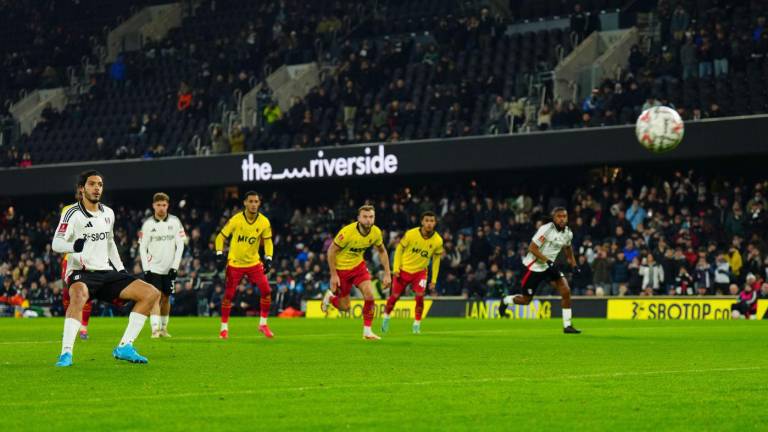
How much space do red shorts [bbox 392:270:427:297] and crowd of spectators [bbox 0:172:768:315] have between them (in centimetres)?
1117

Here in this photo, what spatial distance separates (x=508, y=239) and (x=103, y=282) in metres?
25.7

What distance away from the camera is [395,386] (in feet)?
38.3

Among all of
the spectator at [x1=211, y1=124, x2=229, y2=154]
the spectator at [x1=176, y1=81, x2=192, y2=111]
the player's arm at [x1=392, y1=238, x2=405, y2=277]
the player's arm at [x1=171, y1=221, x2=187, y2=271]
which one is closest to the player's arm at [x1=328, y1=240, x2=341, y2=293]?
the player's arm at [x1=392, y1=238, x2=405, y2=277]

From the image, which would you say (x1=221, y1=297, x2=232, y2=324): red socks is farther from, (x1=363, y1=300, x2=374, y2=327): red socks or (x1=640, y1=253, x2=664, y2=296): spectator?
(x1=640, y1=253, x2=664, y2=296): spectator

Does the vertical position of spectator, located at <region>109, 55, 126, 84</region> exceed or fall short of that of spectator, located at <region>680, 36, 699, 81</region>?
it exceeds it

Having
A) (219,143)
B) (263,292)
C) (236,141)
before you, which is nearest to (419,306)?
(263,292)

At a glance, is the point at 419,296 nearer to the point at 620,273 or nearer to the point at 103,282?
the point at 103,282

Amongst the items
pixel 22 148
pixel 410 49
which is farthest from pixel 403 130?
pixel 22 148

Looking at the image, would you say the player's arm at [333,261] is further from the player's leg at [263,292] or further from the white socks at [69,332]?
the white socks at [69,332]

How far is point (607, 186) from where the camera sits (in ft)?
134

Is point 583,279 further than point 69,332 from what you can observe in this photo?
Yes

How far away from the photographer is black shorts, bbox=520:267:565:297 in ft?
78.6

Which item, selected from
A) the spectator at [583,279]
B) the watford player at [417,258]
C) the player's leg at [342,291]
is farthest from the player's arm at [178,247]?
the spectator at [583,279]

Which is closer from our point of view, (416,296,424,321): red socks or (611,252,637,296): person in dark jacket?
(416,296,424,321): red socks
